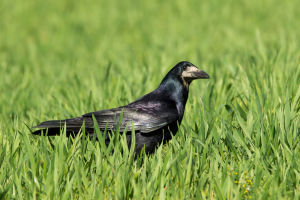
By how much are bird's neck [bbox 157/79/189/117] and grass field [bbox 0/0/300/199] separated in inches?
7.5

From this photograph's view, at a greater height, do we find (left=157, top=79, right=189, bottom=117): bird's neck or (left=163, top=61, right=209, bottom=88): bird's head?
(left=163, top=61, right=209, bottom=88): bird's head

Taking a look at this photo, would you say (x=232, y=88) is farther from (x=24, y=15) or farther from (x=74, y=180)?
(x=24, y=15)

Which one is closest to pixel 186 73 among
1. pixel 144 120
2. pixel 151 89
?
pixel 144 120

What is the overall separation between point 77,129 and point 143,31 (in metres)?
7.34

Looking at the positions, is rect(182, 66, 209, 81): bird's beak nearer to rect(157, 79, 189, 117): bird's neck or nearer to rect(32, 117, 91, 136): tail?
rect(157, 79, 189, 117): bird's neck

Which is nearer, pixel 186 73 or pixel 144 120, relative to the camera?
pixel 144 120

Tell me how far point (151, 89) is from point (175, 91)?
1.61 meters

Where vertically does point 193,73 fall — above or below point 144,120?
above

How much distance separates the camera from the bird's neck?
4.66m

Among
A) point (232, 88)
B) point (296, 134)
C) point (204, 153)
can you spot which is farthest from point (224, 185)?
point (232, 88)

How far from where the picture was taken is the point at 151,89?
6305 mm

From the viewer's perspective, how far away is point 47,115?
5727mm

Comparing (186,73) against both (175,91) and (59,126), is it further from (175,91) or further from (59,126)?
(59,126)

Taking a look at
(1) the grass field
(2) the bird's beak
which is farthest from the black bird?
(1) the grass field
